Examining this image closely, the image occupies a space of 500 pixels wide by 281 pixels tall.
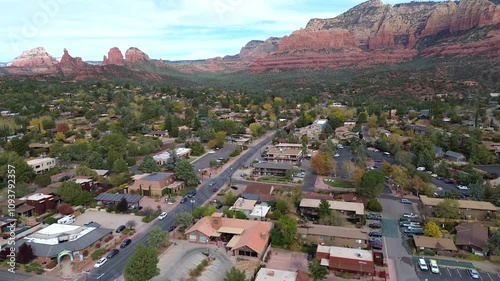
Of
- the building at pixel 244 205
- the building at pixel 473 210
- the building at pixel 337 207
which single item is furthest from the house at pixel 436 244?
the building at pixel 244 205

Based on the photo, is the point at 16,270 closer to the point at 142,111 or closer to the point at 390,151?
the point at 390,151

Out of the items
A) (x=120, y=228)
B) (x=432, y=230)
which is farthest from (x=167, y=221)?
(x=432, y=230)

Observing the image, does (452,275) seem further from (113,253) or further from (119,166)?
(119,166)

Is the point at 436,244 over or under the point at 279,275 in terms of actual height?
under

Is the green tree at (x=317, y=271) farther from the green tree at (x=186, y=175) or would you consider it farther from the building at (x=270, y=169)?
the building at (x=270, y=169)

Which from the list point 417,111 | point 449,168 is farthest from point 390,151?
point 417,111
